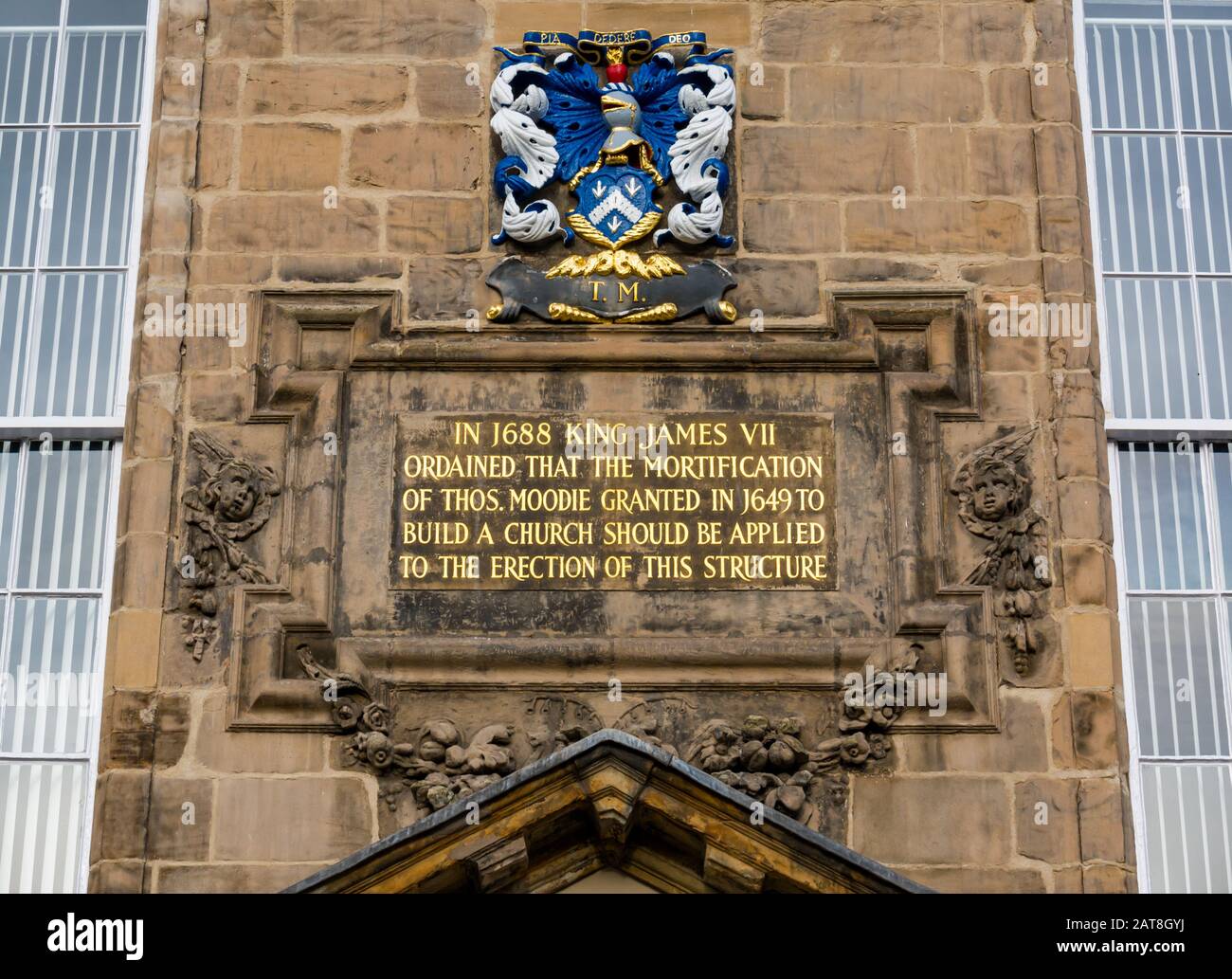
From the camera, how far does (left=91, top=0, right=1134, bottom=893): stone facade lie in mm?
10391

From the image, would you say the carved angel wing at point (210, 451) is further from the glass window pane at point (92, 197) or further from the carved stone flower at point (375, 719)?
the carved stone flower at point (375, 719)

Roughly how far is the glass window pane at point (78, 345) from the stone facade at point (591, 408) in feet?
1.26

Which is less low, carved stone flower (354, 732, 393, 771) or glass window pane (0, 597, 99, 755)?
glass window pane (0, 597, 99, 755)

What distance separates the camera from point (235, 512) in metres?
10.9

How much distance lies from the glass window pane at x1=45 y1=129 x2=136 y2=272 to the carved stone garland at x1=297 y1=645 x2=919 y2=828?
2.80 meters

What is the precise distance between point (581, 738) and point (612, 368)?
6.16ft

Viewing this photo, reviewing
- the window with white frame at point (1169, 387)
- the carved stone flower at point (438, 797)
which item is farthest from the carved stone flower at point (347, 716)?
the window with white frame at point (1169, 387)

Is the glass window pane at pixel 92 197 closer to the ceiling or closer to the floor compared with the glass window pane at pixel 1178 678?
closer to the ceiling

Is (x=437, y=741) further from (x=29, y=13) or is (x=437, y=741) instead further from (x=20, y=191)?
(x=29, y=13)

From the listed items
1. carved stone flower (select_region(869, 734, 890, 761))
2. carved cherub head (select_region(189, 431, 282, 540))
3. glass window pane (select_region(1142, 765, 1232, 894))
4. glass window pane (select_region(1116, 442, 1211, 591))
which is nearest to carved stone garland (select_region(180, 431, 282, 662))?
carved cherub head (select_region(189, 431, 282, 540))

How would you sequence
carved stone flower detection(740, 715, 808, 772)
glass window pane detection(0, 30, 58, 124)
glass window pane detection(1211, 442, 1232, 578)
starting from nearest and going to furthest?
carved stone flower detection(740, 715, 808, 772), glass window pane detection(1211, 442, 1232, 578), glass window pane detection(0, 30, 58, 124)

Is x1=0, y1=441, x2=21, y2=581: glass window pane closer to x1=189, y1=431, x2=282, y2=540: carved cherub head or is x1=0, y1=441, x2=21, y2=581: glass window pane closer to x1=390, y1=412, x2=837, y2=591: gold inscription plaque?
x1=189, y1=431, x2=282, y2=540: carved cherub head

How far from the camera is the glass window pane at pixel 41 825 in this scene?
10.6 m

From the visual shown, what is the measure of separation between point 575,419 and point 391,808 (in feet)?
6.82
